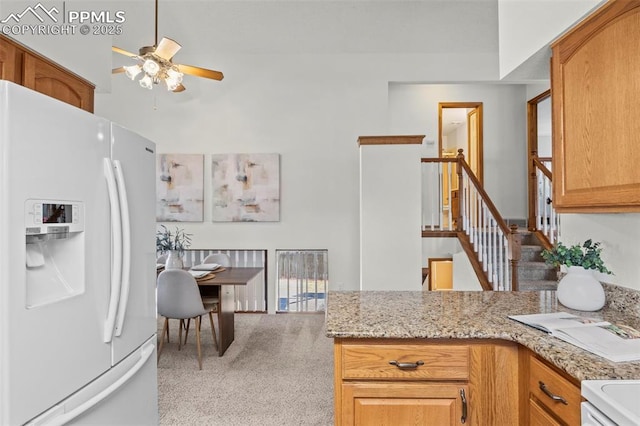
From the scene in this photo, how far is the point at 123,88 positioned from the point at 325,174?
3052mm

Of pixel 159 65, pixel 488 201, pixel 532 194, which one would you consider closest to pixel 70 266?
pixel 159 65

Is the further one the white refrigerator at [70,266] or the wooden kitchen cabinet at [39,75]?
the wooden kitchen cabinet at [39,75]

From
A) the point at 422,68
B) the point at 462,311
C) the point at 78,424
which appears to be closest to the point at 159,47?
the point at 78,424

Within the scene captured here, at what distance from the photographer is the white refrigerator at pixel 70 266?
112 centimetres

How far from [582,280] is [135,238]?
2.15 metres

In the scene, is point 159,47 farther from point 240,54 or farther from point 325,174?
point 325,174

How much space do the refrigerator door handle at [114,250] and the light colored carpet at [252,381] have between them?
4.11 ft

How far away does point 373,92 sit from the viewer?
200 inches

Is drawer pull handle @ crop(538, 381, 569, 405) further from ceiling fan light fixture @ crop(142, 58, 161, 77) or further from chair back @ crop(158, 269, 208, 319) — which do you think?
ceiling fan light fixture @ crop(142, 58, 161, 77)

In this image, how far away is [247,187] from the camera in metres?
5.12

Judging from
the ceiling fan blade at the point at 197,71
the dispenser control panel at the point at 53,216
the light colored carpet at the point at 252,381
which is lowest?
the light colored carpet at the point at 252,381

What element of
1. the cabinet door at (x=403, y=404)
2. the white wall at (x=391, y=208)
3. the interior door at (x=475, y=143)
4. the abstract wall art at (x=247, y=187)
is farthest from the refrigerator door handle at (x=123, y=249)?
the interior door at (x=475, y=143)

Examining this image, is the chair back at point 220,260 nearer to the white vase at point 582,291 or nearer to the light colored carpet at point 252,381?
the light colored carpet at point 252,381

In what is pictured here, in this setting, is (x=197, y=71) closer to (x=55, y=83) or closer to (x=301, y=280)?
(x=55, y=83)
